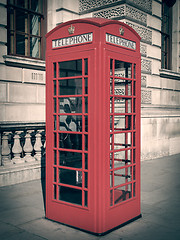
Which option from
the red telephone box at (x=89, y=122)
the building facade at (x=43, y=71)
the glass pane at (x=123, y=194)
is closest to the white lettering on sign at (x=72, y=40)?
the red telephone box at (x=89, y=122)

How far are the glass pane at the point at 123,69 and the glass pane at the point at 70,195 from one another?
157 centimetres

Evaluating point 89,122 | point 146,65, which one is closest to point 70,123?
point 89,122

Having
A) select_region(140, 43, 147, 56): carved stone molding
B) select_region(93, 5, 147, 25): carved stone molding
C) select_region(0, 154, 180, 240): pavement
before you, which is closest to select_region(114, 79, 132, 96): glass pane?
select_region(0, 154, 180, 240): pavement

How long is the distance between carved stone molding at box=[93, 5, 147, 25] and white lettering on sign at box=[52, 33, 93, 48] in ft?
16.5

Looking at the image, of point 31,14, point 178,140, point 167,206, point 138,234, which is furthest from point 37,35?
point 138,234

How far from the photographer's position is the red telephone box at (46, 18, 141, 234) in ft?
12.3

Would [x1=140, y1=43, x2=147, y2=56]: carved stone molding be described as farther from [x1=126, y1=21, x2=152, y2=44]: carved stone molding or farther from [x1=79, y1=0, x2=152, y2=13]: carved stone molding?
[x1=79, y1=0, x2=152, y2=13]: carved stone molding

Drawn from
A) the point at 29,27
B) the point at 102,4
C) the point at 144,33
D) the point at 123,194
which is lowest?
the point at 123,194

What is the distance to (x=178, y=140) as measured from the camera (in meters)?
11.4

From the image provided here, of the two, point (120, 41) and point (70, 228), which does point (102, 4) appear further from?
point (70, 228)

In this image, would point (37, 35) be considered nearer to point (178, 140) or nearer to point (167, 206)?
point (178, 140)

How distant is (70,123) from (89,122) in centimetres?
66

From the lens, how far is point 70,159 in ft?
15.2

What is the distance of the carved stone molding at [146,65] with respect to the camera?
9.58m
